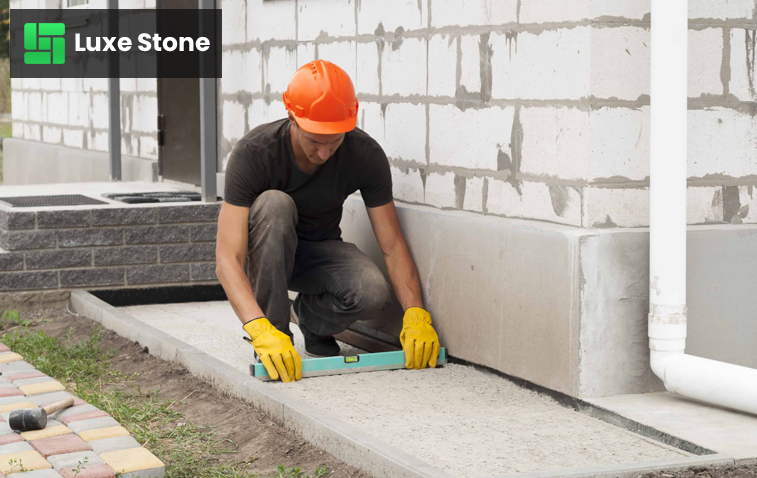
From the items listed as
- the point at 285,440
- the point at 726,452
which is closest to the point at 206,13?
the point at 285,440

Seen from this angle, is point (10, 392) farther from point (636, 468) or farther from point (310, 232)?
point (636, 468)

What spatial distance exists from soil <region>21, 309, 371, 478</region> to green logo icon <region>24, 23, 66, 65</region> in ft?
20.3

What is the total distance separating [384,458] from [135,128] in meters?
6.48

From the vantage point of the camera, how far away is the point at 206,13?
7414 millimetres

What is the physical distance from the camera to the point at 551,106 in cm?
429

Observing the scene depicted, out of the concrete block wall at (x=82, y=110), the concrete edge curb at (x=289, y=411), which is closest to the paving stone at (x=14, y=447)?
the concrete edge curb at (x=289, y=411)

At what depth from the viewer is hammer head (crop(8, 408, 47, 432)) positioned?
4023 millimetres

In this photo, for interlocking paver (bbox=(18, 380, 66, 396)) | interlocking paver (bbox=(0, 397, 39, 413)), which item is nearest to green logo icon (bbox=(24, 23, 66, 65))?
interlocking paver (bbox=(18, 380, 66, 396))

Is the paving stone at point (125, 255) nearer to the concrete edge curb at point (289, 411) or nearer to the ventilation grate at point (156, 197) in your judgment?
the ventilation grate at point (156, 197)

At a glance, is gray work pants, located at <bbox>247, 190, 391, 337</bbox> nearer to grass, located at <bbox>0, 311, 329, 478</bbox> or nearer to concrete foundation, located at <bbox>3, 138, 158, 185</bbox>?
grass, located at <bbox>0, 311, 329, 478</bbox>

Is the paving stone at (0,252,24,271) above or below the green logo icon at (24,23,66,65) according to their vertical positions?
below

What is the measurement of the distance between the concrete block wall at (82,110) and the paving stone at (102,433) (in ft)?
16.7

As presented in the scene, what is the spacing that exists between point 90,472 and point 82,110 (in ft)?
25.9

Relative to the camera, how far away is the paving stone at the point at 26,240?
6.51 meters
